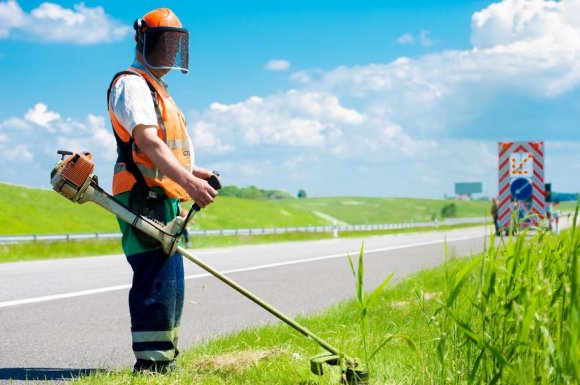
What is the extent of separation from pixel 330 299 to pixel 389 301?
130 centimetres

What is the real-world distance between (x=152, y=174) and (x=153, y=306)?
753mm

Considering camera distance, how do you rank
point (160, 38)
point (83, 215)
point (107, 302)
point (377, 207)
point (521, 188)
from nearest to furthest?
point (160, 38)
point (107, 302)
point (521, 188)
point (83, 215)
point (377, 207)

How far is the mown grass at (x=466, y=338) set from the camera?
2.73m

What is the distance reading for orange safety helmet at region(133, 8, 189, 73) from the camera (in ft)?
14.7

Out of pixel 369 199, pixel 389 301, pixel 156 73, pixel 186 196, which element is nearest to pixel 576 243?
pixel 186 196

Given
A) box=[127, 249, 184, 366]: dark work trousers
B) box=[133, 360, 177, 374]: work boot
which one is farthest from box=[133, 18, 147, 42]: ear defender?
box=[133, 360, 177, 374]: work boot

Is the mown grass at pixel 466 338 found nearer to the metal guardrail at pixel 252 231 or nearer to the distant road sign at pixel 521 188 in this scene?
the metal guardrail at pixel 252 231

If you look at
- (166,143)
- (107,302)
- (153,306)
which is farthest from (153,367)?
(107,302)

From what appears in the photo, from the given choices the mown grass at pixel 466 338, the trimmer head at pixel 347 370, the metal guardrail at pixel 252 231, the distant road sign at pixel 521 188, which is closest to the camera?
the mown grass at pixel 466 338

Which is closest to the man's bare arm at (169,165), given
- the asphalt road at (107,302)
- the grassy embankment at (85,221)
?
the asphalt road at (107,302)

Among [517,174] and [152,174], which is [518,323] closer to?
[152,174]

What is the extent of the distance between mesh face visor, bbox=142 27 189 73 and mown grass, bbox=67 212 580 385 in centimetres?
178

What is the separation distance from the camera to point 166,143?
4391 mm

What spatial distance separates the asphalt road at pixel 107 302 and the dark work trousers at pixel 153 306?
72cm
